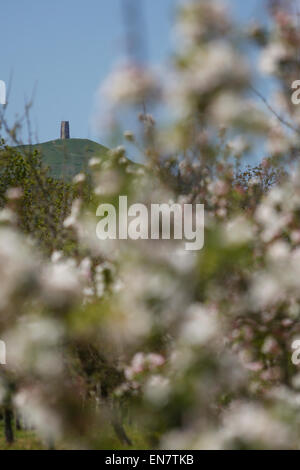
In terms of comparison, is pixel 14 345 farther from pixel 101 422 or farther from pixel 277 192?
pixel 277 192

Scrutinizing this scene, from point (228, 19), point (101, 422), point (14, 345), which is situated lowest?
point (101, 422)

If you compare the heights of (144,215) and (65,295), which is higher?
(144,215)

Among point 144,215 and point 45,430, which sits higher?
point 144,215

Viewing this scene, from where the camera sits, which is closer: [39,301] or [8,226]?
[39,301]

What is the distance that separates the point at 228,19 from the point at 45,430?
6.50 ft

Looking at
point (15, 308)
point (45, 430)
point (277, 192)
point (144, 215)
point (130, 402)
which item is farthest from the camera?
point (130, 402)

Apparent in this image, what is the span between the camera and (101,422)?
2.77 m
